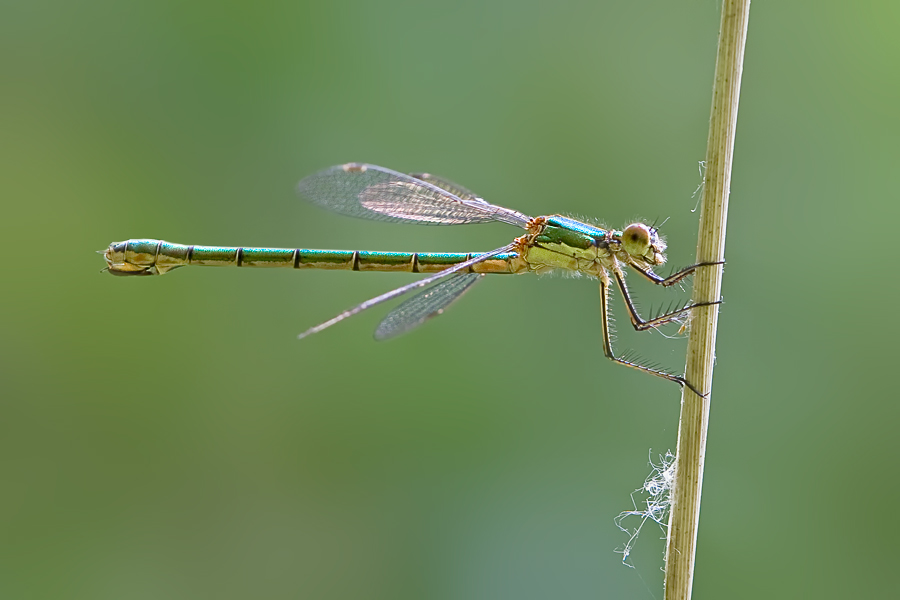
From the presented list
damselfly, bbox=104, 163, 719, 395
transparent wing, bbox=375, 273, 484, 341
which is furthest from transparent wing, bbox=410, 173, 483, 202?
transparent wing, bbox=375, 273, 484, 341

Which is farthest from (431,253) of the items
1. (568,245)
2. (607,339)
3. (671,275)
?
(671,275)

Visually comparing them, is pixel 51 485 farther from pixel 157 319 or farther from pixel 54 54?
pixel 54 54

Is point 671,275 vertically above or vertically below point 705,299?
above

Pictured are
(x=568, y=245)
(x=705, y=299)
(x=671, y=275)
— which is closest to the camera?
(x=705, y=299)

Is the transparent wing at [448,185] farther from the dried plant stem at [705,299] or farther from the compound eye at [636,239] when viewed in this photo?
the dried plant stem at [705,299]

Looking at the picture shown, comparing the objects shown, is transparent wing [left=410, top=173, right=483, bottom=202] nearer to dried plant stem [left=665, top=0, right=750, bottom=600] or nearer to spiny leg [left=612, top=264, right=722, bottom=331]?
spiny leg [left=612, top=264, right=722, bottom=331]

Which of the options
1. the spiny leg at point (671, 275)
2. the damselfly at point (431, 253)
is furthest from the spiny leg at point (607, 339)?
the spiny leg at point (671, 275)

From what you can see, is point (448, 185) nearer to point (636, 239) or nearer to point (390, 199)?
point (390, 199)

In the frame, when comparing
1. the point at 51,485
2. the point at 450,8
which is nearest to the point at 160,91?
the point at 450,8
